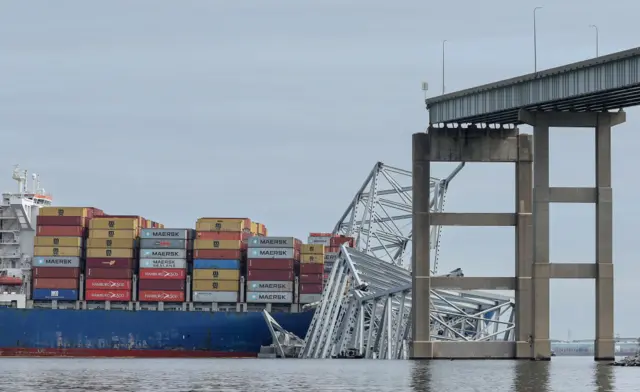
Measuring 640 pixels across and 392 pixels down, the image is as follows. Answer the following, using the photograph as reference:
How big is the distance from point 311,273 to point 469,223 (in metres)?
49.2

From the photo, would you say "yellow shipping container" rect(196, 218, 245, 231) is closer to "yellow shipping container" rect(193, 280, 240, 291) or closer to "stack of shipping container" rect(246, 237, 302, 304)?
"stack of shipping container" rect(246, 237, 302, 304)

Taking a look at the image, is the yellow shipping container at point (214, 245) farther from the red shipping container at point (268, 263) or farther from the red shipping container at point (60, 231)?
the red shipping container at point (60, 231)

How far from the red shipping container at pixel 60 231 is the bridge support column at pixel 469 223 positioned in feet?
188

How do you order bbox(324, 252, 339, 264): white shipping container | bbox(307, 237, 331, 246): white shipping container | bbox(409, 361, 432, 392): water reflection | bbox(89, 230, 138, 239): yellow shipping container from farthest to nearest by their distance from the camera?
bbox(307, 237, 331, 246): white shipping container < bbox(324, 252, 339, 264): white shipping container < bbox(89, 230, 138, 239): yellow shipping container < bbox(409, 361, 432, 392): water reflection

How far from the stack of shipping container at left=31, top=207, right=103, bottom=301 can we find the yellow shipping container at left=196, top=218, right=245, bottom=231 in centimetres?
1245

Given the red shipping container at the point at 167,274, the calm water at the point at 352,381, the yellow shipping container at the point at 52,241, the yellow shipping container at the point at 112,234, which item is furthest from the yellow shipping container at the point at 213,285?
the calm water at the point at 352,381

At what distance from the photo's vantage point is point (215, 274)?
154 metres

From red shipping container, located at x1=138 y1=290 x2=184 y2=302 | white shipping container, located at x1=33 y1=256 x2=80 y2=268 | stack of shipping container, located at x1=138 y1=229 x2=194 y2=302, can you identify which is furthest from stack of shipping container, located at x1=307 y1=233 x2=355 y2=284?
white shipping container, located at x1=33 y1=256 x2=80 y2=268

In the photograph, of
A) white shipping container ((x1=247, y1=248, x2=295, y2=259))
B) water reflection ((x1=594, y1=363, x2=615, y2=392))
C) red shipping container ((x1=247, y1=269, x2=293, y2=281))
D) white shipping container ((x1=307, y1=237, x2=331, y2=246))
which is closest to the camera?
water reflection ((x1=594, y1=363, x2=615, y2=392))

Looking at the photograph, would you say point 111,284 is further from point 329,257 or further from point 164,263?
point 329,257

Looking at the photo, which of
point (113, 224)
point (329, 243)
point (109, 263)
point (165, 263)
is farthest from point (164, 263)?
point (329, 243)

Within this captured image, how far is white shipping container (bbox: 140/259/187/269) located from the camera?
153 meters

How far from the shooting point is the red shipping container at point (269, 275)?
15250 cm

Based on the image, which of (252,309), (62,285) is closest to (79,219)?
(62,285)
